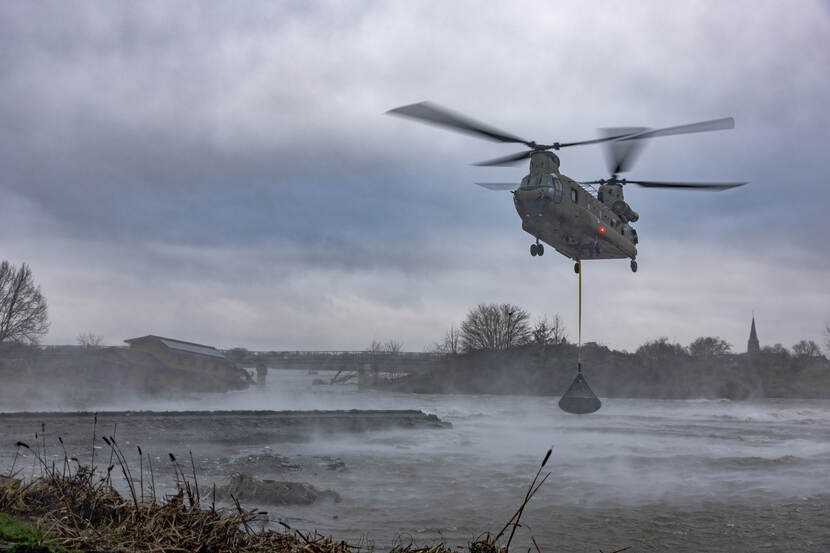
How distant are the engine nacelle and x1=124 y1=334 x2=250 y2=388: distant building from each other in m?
69.1

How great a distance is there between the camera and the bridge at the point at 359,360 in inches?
3885

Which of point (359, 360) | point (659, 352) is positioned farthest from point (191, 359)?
point (659, 352)

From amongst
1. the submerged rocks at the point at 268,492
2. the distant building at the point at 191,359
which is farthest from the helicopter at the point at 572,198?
the distant building at the point at 191,359

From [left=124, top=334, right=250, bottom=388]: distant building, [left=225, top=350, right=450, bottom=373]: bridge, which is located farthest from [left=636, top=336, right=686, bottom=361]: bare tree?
[left=124, top=334, right=250, bottom=388]: distant building

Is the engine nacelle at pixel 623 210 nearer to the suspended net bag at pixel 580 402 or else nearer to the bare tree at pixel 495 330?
the suspended net bag at pixel 580 402

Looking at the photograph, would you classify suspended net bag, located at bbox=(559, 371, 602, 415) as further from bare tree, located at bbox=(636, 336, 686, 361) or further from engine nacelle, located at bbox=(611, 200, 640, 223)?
bare tree, located at bbox=(636, 336, 686, 361)

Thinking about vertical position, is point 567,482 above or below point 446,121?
below

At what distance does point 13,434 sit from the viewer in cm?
2748

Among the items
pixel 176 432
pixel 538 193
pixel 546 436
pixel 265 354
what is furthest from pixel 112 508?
pixel 265 354

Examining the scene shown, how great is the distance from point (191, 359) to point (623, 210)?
7153 centimetres

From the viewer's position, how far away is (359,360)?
9956cm

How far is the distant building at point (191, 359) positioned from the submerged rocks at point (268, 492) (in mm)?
67823

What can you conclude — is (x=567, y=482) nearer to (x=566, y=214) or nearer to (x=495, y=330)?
(x=566, y=214)

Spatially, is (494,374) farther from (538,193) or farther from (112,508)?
(112,508)
